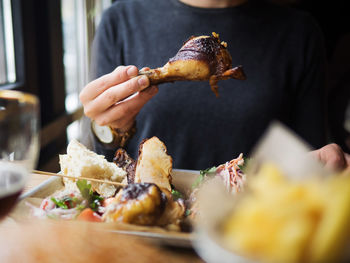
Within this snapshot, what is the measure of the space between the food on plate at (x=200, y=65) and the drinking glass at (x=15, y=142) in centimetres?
50

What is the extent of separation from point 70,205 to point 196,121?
83cm

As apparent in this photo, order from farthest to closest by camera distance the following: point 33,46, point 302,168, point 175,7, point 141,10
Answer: point 33,46
point 141,10
point 175,7
point 302,168

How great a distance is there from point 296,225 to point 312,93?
4.65 feet

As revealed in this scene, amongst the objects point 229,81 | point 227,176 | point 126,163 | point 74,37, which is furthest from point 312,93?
point 74,37

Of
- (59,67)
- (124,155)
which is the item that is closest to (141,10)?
(124,155)

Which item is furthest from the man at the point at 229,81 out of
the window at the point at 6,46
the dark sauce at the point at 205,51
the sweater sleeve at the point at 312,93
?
the window at the point at 6,46

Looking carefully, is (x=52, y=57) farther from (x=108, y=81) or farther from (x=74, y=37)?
(x=108, y=81)

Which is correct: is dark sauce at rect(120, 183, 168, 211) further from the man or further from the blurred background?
the blurred background

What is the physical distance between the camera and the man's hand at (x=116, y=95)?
41.0 inches

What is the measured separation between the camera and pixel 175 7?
4.91 ft

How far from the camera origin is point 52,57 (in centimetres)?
259

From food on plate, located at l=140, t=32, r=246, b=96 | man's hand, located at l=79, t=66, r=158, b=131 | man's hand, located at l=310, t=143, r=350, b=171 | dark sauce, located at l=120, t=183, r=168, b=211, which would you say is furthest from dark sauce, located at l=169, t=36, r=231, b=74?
dark sauce, located at l=120, t=183, r=168, b=211

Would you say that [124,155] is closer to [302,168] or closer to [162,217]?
[162,217]

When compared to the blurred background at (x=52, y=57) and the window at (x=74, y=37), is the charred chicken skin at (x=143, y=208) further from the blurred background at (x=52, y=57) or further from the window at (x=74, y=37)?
the window at (x=74, y=37)
